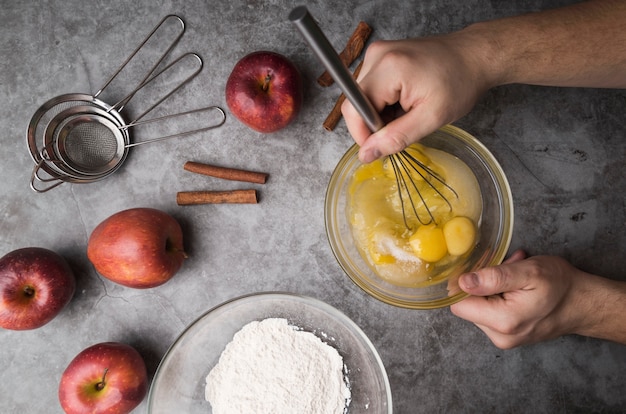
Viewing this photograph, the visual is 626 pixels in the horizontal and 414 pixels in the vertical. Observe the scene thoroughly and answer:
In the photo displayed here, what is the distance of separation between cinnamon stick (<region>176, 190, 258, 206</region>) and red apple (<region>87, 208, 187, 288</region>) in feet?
0.26

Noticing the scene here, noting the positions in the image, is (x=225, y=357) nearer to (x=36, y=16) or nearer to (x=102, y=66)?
(x=102, y=66)

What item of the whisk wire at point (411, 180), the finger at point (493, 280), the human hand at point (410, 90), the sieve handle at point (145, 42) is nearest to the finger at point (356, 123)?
the human hand at point (410, 90)

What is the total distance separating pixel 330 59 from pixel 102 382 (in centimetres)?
111

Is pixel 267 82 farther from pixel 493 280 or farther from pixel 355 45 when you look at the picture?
pixel 493 280

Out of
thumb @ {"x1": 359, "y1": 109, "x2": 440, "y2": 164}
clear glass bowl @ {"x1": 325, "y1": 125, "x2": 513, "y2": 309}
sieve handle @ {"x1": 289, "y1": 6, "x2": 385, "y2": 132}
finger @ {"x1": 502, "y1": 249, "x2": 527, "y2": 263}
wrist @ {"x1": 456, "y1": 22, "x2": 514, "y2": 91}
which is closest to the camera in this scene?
sieve handle @ {"x1": 289, "y1": 6, "x2": 385, "y2": 132}

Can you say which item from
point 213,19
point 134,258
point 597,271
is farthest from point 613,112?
point 134,258

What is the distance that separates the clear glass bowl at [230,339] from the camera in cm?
139

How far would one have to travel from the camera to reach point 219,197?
4.98 ft

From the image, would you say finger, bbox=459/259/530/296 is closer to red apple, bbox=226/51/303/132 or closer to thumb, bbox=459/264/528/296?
thumb, bbox=459/264/528/296

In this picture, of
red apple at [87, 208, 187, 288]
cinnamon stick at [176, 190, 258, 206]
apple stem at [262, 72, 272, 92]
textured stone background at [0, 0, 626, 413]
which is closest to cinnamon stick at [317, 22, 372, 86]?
textured stone background at [0, 0, 626, 413]

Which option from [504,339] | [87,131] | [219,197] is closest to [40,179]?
[87,131]

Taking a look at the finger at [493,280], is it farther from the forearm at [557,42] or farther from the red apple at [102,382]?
the red apple at [102,382]

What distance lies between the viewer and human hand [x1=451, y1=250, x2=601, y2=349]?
128 centimetres

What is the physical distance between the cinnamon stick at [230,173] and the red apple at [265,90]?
141 mm
